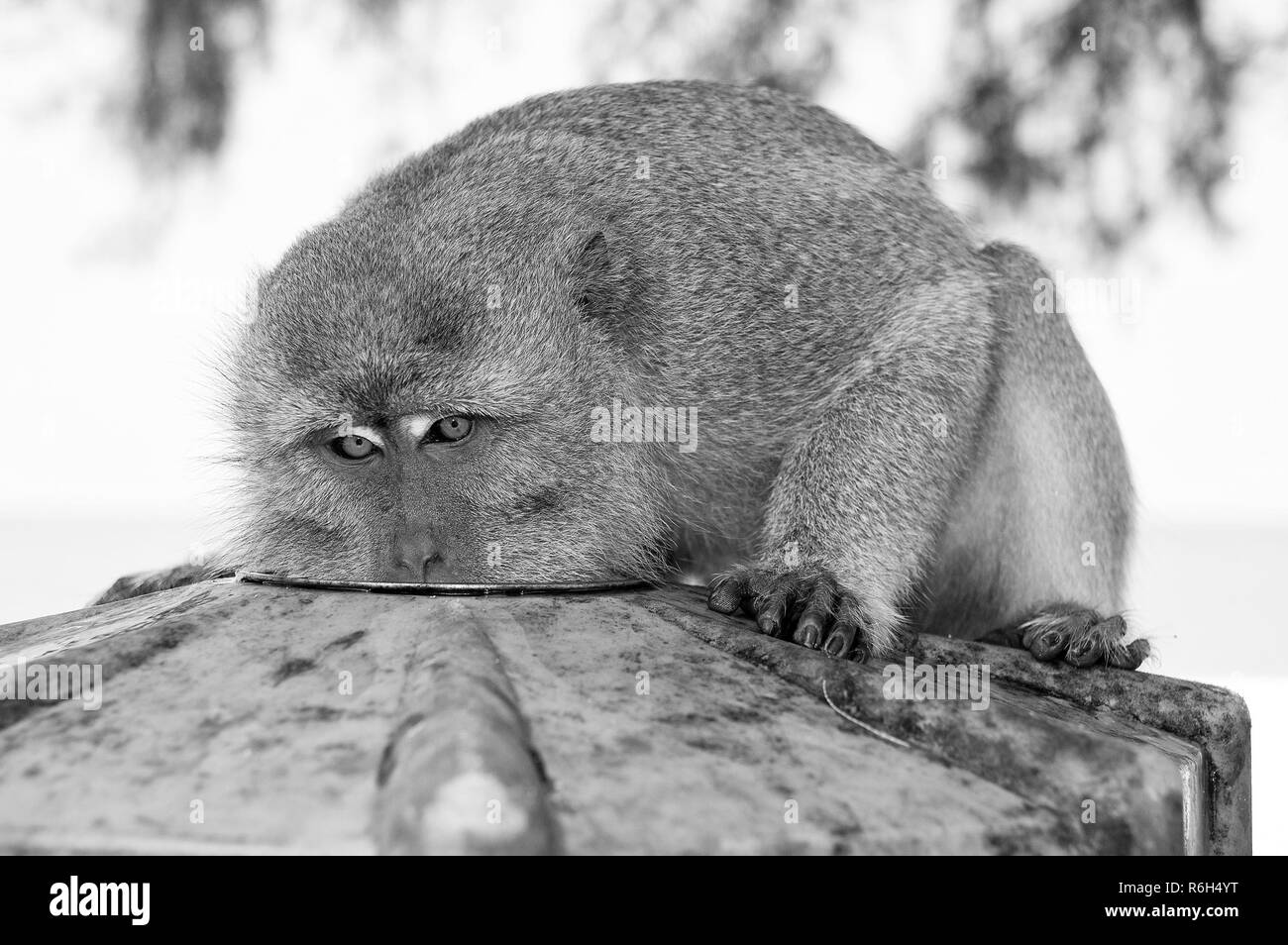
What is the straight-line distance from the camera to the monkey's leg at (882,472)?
4059 millimetres

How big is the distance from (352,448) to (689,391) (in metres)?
A: 1.28

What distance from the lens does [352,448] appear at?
13.6ft

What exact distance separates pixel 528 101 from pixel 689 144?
35.9 inches

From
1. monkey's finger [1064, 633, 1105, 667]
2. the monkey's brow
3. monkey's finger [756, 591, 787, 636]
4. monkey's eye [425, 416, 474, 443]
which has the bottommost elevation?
monkey's finger [1064, 633, 1105, 667]

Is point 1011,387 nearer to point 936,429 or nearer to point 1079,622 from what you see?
point 936,429

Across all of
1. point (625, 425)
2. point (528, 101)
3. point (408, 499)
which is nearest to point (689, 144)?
point (528, 101)

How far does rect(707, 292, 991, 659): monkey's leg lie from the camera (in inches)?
160

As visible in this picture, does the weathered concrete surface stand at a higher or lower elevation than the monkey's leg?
lower

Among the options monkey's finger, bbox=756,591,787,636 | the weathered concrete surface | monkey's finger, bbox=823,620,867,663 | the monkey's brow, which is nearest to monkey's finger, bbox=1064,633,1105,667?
the weathered concrete surface

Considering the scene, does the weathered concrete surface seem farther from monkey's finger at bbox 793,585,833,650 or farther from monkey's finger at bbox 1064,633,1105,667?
monkey's finger at bbox 1064,633,1105,667

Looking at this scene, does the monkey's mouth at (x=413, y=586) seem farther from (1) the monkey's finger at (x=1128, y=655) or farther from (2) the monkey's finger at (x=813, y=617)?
(1) the monkey's finger at (x=1128, y=655)

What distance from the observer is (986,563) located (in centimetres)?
486

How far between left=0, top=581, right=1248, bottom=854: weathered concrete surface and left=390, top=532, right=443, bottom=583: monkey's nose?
0.69m

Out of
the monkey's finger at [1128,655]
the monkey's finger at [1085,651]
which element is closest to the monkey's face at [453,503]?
the monkey's finger at [1085,651]
